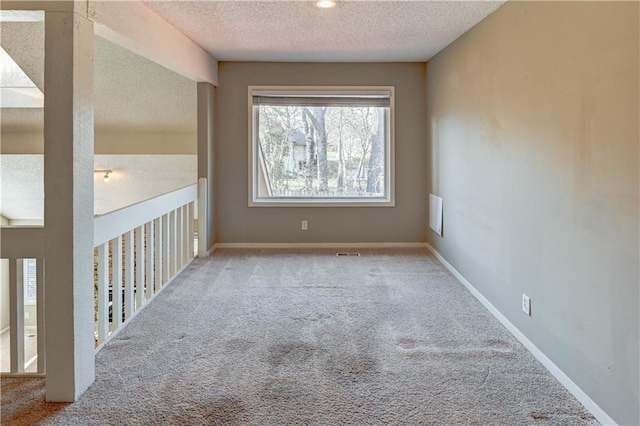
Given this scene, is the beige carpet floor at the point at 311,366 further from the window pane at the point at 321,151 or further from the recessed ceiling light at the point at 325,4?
the recessed ceiling light at the point at 325,4

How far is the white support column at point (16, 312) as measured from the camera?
2143mm

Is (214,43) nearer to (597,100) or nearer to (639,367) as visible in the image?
(597,100)

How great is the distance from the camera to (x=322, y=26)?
3.69 m

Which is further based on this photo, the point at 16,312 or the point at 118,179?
the point at 118,179

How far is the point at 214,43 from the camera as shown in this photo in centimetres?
428

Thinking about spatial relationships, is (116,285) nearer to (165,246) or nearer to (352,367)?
(165,246)

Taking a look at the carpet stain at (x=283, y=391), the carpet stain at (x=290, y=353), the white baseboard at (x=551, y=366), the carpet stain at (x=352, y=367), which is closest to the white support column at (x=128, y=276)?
the carpet stain at (x=290, y=353)

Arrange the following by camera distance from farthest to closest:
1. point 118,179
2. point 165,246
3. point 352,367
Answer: point 118,179 < point 165,246 < point 352,367

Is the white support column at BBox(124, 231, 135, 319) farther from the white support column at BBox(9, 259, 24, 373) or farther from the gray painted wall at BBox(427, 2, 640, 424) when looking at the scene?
the gray painted wall at BBox(427, 2, 640, 424)

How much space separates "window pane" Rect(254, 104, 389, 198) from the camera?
5434mm

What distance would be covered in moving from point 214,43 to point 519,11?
2806mm

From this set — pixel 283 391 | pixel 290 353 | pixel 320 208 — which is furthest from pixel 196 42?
pixel 283 391

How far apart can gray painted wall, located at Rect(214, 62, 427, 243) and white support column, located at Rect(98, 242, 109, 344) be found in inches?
108

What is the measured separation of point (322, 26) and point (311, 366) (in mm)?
2781
